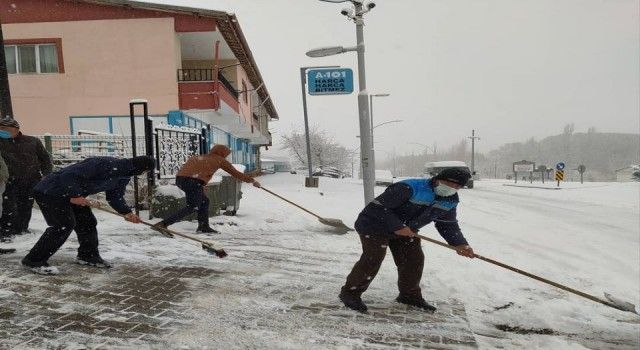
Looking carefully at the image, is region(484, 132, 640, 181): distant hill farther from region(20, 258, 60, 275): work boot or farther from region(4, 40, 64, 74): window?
region(20, 258, 60, 275): work boot

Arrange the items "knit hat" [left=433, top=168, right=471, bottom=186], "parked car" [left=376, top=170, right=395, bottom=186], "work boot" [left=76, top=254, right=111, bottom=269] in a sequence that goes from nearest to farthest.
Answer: "knit hat" [left=433, top=168, right=471, bottom=186]
"work boot" [left=76, top=254, right=111, bottom=269]
"parked car" [left=376, top=170, right=395, bottom=186]

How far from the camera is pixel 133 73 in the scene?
15.0 meters

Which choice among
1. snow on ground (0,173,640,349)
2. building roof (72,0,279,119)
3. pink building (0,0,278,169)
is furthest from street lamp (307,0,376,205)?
building roof (72,0,279,119)

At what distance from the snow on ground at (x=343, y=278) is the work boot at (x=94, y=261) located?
0.27 meters

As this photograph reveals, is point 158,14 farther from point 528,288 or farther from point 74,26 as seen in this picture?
point 528,288

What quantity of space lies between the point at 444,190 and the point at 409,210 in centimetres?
36

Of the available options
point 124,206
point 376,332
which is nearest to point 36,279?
point 124,206

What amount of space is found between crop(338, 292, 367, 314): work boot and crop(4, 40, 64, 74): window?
15.3 meters

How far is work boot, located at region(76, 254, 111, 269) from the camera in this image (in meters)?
4.83

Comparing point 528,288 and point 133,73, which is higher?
point 133,73

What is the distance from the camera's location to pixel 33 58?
50.1 ft

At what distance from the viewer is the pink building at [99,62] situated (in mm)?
14836

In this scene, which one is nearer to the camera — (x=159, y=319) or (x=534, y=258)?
(x=159, y=319)

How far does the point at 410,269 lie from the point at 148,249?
3.60 m
